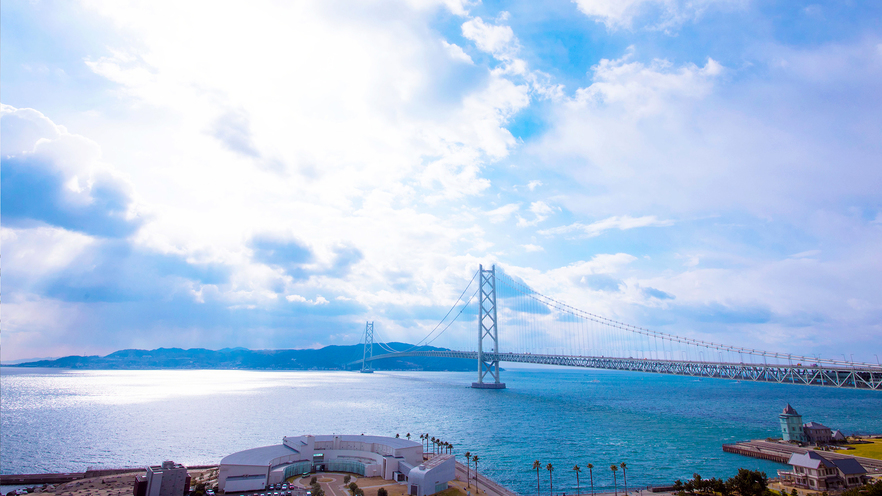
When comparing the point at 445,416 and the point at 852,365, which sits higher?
the point at 852,365

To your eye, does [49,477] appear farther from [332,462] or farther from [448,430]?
[448,430]

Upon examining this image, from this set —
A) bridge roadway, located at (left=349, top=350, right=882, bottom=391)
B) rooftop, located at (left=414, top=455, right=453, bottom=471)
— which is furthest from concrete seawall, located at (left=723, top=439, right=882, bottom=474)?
rooftop, located at (left=414, top=455, right=453, bottom=471)

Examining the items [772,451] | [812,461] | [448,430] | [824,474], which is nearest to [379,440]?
[448,430]

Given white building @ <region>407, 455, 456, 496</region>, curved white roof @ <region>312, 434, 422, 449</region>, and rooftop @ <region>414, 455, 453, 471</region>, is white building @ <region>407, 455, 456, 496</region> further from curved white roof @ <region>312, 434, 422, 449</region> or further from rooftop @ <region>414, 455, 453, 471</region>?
curved white roof @ <region>312, 434, 422, 449</region>

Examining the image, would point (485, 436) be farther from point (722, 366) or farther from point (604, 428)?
point (722, 366)

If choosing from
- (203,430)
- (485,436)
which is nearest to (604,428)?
(485,436)
